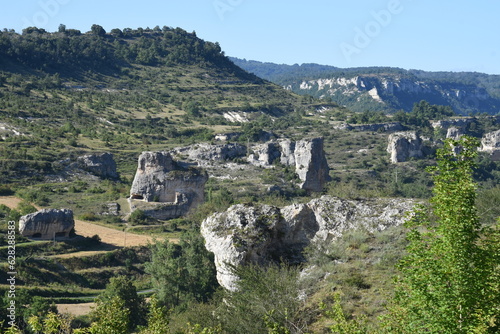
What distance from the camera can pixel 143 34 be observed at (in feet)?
524

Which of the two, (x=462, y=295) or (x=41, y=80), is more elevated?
(x=41, y=80)

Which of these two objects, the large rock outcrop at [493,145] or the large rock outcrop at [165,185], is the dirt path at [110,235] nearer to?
the large rock outcrop at [165,185]

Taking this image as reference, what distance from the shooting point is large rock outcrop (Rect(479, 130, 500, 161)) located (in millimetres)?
104312

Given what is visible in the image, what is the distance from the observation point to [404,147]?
3492 inches

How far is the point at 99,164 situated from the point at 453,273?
62.8 m

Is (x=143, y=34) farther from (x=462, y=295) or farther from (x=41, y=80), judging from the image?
(x=462, y=295)

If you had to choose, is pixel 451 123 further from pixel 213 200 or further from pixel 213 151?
pixel 213 200

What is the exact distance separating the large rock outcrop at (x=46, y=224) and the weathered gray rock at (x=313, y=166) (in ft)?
103

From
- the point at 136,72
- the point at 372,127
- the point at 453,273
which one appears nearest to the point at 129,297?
the point at 453,273

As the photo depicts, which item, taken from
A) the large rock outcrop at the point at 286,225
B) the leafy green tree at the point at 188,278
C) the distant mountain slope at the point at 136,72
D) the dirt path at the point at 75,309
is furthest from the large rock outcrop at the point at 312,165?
the large rock outcrop at the point at 286,225

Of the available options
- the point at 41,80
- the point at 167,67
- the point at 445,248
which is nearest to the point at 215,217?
→ the point at 445,248

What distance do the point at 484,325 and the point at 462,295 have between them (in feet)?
1.80

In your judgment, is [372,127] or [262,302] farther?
[372,127]

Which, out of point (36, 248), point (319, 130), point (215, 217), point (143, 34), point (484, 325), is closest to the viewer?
point (484, 325)
